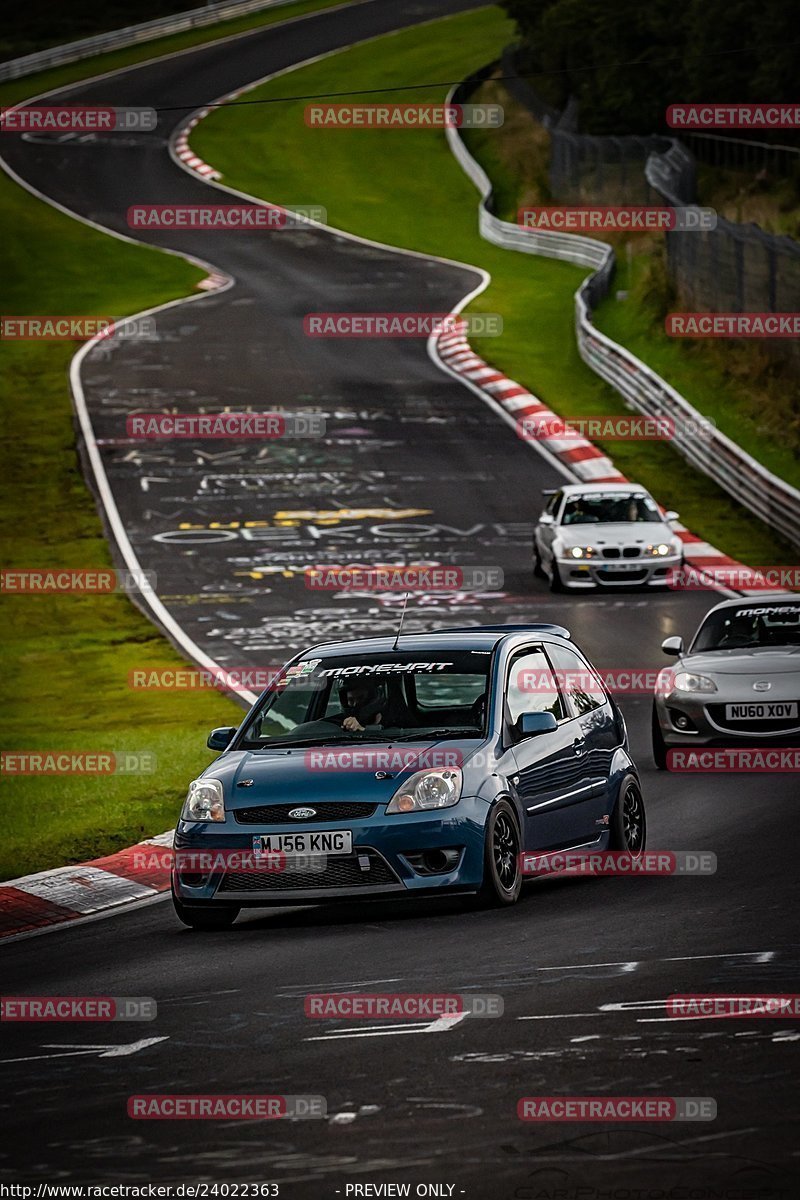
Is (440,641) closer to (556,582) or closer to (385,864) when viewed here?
(385,864)

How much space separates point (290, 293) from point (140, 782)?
36382 millimetres

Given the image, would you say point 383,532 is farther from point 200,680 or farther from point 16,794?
point 16,794

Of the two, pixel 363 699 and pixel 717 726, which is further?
pixel 717 726

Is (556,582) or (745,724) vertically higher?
(745,724)

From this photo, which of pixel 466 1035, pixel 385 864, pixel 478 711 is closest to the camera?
pixel 466 1035

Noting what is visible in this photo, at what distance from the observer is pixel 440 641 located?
12422 millimetres

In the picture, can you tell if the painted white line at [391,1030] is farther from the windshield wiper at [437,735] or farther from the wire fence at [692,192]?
the wire fence at [692,192]

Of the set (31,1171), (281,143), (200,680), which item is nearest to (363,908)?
(31,1171)

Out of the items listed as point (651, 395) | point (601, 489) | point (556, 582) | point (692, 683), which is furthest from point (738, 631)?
point (651, 395)

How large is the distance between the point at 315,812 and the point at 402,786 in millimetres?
459

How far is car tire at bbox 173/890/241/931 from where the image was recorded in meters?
11.2

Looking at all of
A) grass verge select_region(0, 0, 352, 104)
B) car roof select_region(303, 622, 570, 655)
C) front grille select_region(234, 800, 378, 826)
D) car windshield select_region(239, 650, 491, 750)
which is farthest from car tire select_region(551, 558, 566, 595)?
grass verge select_region(0, 0, 352, 104)

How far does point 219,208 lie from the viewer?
62.8m

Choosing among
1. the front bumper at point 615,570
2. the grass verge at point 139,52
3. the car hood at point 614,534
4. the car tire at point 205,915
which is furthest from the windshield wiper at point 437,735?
the grass verge at point 139,52
